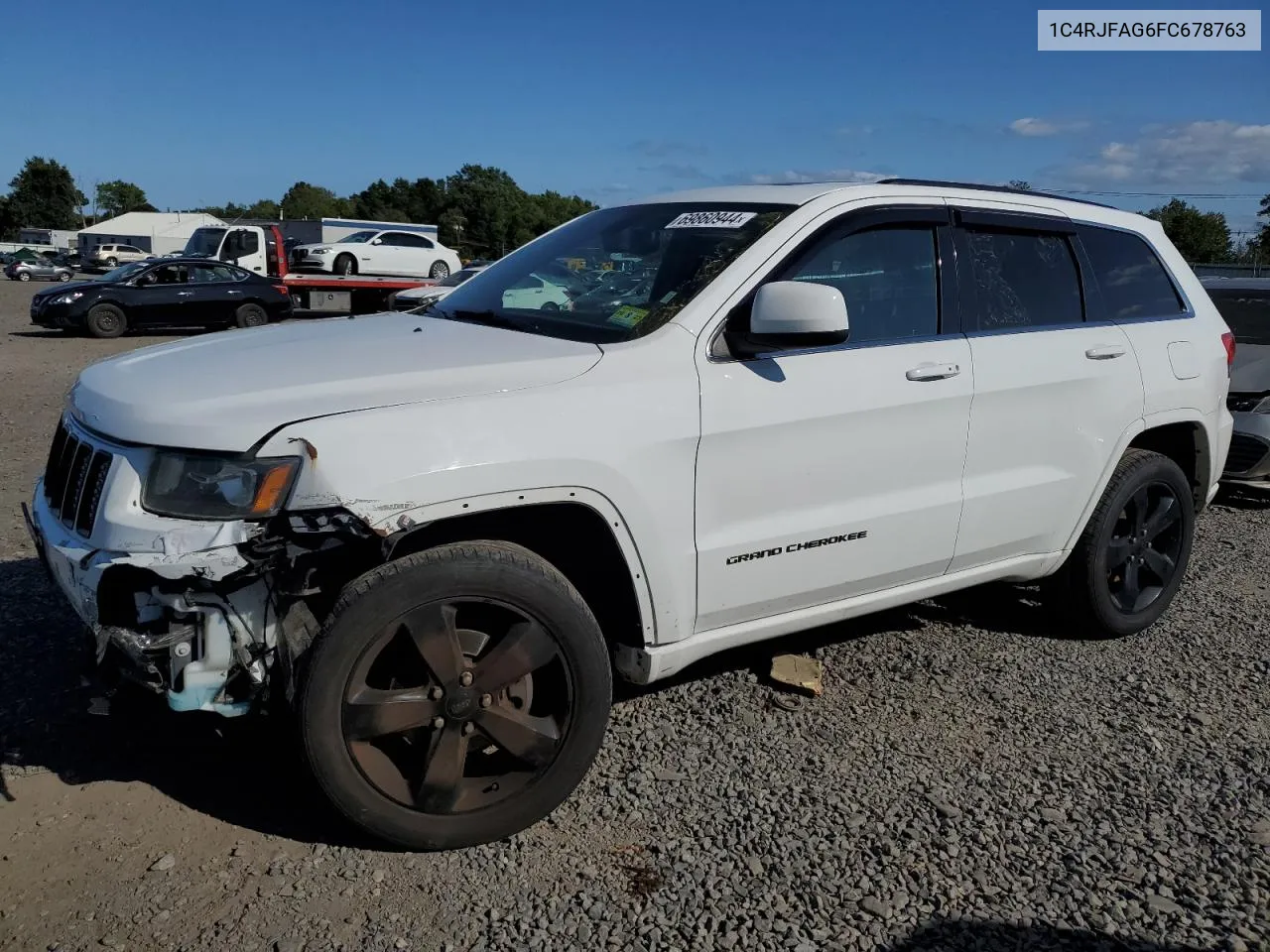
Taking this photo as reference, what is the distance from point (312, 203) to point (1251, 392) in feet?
432

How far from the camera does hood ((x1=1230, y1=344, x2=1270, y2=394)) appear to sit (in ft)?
24.4

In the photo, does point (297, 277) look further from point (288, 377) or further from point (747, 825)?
point (747, 825)

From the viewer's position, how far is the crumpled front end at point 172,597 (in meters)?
2.54

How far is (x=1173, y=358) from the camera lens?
14.7 ft

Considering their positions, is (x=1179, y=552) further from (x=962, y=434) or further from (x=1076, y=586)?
(x=962, y=434)

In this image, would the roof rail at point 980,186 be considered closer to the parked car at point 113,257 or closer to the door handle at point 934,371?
the door handle at point 934,371

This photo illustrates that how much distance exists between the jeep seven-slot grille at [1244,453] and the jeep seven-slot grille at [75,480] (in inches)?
278

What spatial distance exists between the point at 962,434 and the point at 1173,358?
57.0 inches

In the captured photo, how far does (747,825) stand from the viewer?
3088 mm

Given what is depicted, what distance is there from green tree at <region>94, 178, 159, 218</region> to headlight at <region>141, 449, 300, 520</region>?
149506 millimetres

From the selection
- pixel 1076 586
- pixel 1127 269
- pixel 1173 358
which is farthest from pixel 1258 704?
pixel 1127 269

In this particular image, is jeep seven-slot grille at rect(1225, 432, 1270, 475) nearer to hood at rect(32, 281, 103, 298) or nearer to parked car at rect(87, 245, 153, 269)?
hood at rect(32, 281, 103, 298)

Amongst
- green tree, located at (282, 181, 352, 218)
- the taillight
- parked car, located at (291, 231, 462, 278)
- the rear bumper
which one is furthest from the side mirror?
green tree, located at (282, 181, 352, 218)

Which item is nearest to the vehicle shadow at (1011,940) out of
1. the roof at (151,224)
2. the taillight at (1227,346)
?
the taillight at (1227,346)
